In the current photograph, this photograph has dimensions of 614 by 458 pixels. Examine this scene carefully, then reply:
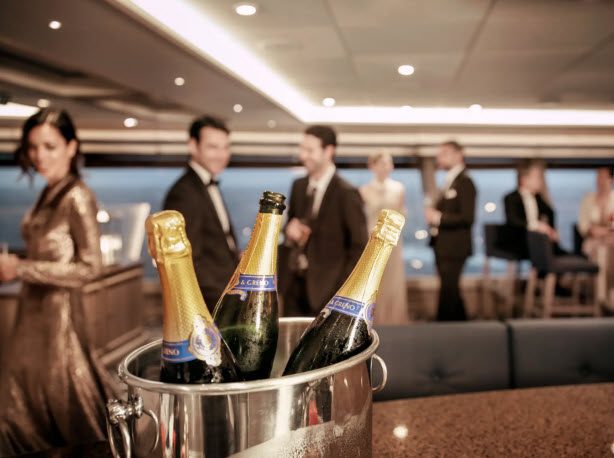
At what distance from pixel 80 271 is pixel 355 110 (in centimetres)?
616

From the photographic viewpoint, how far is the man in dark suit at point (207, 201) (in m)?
2.26

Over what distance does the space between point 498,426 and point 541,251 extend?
462 cm

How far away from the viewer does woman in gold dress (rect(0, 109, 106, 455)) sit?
6.43 ft

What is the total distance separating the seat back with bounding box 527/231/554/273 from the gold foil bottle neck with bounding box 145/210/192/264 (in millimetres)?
5094

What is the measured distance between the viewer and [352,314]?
24.2 inches

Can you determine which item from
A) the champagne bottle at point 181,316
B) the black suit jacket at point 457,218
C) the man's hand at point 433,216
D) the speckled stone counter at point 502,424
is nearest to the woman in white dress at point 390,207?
the man's hand at point 433,216

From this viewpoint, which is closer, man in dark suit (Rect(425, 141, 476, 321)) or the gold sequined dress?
the gold sequined dress

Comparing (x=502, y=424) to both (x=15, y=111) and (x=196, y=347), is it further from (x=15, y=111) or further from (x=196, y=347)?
(x=15, y=111)

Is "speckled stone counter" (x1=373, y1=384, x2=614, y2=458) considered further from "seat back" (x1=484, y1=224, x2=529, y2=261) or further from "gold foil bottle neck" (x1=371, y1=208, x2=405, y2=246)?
"seat back" (x1=484, y1=224, x2=529, y2=261)

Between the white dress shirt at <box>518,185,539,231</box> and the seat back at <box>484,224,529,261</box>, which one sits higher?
the white dress shirt at <box>518,185,539,231</box>

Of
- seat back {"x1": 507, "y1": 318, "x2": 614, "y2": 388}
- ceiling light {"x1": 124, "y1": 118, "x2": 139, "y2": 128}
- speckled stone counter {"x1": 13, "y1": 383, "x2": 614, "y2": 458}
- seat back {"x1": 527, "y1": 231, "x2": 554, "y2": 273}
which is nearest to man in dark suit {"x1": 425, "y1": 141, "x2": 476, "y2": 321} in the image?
seat back {"x1": 527, "y1": 231, "x2": 554, "y2": 273}

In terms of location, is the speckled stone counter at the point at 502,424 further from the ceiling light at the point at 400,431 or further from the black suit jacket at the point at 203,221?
the black suit jacket at the point at 203,221

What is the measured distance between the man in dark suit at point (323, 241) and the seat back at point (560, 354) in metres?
1.24

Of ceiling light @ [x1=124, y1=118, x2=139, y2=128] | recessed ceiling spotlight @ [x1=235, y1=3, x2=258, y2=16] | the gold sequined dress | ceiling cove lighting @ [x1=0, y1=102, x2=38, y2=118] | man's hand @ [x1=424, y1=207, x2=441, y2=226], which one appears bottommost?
the gold sequined dress
